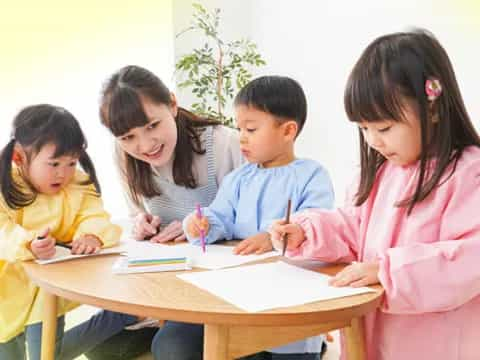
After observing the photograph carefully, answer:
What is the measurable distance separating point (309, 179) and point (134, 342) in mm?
938

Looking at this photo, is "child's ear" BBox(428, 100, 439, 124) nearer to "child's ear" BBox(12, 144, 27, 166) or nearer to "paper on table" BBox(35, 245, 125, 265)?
"paper on table" BBox(35, 245, 125, 265)

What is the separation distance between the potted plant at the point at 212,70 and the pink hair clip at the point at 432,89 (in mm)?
1617

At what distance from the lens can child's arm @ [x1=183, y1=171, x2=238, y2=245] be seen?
1.24 metres

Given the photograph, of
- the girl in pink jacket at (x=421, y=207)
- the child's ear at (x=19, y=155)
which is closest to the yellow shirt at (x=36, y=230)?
the child's ear at (x=19, y=155)

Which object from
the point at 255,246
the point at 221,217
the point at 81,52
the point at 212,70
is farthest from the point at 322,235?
the point at 81,52

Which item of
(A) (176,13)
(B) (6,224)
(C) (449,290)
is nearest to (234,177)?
(B) (6,224)

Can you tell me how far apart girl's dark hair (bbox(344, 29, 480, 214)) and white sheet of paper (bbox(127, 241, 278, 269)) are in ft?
1.18

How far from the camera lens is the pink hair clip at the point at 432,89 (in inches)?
33.2

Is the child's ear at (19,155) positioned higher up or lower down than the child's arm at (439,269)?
higher up

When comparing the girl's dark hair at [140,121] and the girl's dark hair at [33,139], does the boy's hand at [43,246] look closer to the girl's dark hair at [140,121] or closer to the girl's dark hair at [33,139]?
the girl's dark hair at [33,139]

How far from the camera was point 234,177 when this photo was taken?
139 centimetres

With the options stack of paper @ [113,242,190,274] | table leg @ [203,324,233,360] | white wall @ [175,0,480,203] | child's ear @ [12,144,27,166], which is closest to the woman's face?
child's ear @ [12,144,27,166]

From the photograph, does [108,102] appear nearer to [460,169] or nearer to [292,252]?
[292,252]

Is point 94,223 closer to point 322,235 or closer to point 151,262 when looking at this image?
point 151,262
